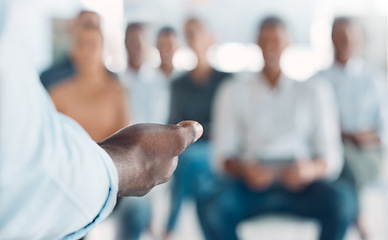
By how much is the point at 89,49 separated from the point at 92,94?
0.40 ft

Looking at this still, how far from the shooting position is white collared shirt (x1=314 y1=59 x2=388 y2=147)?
1.46 m

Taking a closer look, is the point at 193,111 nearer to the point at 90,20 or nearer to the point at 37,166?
the point at 90,20

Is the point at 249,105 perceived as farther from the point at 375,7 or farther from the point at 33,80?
the point at 375,7

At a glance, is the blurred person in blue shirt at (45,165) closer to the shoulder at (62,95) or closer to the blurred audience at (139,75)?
the shoulder at (62,95)

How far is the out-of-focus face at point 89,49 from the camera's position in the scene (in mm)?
1126

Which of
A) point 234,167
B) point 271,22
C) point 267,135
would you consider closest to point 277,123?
point 267,135

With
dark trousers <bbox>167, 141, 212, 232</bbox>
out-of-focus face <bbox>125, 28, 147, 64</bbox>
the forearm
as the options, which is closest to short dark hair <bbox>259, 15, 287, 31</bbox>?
the forearm

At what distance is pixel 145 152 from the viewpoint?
0.30 m

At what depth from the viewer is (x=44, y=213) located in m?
0.24

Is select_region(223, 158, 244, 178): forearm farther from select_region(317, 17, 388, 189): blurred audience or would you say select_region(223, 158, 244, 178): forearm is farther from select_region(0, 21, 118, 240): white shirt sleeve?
select_region(0, 21, 118, 240): white shirt sleeve

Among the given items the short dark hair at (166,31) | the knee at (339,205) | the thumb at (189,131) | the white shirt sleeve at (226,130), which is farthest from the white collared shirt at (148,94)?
the thumb at (189,131)

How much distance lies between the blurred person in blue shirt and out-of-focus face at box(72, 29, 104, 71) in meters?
0.87

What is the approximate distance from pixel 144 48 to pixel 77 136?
4.94ft

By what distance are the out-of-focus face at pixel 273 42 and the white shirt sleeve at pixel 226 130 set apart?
0.13 metres
